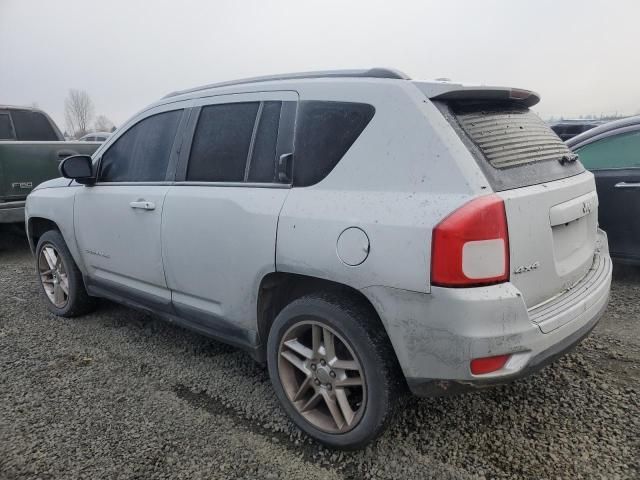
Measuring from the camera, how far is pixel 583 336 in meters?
2.31

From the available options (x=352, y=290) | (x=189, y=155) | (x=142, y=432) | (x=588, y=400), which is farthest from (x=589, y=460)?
(x=189, y=155)

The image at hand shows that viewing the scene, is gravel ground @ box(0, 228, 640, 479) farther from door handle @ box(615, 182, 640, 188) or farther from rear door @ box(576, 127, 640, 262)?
door handle @ box(615, 182, 640, 188)

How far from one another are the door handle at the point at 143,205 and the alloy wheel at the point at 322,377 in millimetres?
1315

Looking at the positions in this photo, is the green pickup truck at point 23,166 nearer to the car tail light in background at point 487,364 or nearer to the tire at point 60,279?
the tire at point 60,279

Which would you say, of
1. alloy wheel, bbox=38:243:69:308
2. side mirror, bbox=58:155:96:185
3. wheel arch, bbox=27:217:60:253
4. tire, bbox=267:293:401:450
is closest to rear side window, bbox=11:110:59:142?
wheel arch, bbox=27:217:60:253

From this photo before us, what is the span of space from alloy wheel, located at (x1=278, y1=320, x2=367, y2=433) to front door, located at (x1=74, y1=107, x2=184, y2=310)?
3.64 ft

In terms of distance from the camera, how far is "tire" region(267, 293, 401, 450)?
2129 millimetres

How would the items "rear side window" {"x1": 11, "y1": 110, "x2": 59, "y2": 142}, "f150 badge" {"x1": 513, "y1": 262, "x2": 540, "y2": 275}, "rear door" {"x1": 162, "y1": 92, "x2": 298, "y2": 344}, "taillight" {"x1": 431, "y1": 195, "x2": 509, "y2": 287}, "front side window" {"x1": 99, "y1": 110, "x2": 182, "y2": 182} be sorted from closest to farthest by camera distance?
"taillight" {"x1": 431, "y1": 195, "x2": 509, "y2": 287} → "f150 badge" {"x1": 513, "y1": 262, "x2": 540, "y2": 275} → "rear door" {"x1": 162, "y1": 92, "x2": 298, "y2": 344} → "front side window" {"x1": 99, "y1": 110, "x2": 182, "y2": 182} → "rear side window" {"x1": 11, "y1": 110, "x2": 59, "y2": 142}

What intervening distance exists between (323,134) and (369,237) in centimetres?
64

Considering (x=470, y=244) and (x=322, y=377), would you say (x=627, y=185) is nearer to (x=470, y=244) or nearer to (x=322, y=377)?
A: (x=470, y=244)

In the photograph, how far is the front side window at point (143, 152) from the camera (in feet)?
10.6

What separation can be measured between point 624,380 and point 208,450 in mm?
2442

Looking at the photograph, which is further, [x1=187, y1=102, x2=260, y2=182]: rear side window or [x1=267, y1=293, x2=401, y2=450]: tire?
[x1=187, y1=102, x2=260, y2=182]: rear side window

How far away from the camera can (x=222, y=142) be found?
2.88 m
